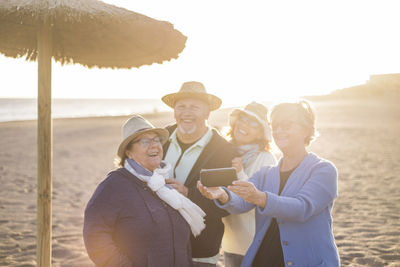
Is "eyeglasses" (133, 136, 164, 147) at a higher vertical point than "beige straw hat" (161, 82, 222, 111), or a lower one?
lower

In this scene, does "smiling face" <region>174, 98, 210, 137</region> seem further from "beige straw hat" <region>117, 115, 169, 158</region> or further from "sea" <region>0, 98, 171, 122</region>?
"sea" <region>0, 98, 171, 122</region>

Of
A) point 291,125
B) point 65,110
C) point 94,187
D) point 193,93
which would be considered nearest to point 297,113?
point 291,125

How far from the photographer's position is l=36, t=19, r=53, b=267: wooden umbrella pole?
3.35 meters

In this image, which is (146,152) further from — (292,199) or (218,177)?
(292,199)

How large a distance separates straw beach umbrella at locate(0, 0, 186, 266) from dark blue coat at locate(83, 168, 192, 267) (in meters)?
1.05

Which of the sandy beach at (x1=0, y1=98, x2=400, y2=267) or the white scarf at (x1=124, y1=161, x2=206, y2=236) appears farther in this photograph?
the sandy beach at (x1=0, y1=98, x2=400, y2=267)

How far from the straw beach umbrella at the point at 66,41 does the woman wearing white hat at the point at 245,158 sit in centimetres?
102

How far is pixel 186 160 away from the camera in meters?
3.65

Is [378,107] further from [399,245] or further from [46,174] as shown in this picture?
[46,174]

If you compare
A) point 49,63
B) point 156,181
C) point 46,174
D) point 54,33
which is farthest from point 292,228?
point 54,33

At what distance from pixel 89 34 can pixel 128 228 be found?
7.26ft

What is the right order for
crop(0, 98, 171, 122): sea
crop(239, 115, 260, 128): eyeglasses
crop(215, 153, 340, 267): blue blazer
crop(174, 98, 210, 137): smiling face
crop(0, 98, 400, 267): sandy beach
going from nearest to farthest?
crop(215, 153, 340, 267): blue blazer
crop(174, 98, 210, 137): smiling face
crop(239, 115, 260, 128): eyeglasses
crop(0, 98, 400, 267): sandy beach
crop(0, 98, 171, 122): sea

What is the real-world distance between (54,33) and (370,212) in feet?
23.2

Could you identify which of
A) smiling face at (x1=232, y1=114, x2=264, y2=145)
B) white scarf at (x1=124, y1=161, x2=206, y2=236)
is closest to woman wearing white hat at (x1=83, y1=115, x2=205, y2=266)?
white scarf at (x1=124, y1=161, x2=206, y2=236)
